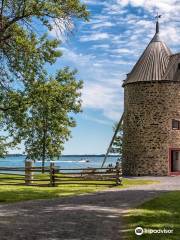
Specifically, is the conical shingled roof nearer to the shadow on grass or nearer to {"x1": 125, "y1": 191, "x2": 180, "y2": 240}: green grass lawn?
the shadow on grass

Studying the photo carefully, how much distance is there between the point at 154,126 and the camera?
40.1 m

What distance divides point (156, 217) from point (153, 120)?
2657cm

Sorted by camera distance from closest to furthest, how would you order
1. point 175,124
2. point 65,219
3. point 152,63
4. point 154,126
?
point 65,219 < point 154,126 < point 175,124 < point 152,63

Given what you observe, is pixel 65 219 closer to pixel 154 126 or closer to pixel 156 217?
pixel 156 217

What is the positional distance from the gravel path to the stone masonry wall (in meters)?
21.2

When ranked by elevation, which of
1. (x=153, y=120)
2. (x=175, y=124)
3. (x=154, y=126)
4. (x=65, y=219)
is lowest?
(x=65, y=219)

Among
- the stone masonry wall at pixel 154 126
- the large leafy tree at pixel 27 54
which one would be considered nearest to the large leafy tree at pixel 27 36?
the large leafy tree at pixel 27 54

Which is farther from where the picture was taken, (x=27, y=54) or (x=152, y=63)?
(x=152, y=63)

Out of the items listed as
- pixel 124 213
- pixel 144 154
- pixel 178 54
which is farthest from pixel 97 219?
pixel 178 54

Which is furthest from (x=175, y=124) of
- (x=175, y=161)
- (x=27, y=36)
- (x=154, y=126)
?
(x=27, y=36)

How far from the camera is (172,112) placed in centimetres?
4016

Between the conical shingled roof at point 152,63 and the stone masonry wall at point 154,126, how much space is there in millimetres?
785

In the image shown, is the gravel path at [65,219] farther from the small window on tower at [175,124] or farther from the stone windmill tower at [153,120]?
the small window on tower at [175,124]

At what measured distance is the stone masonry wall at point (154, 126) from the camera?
40.1 metres
